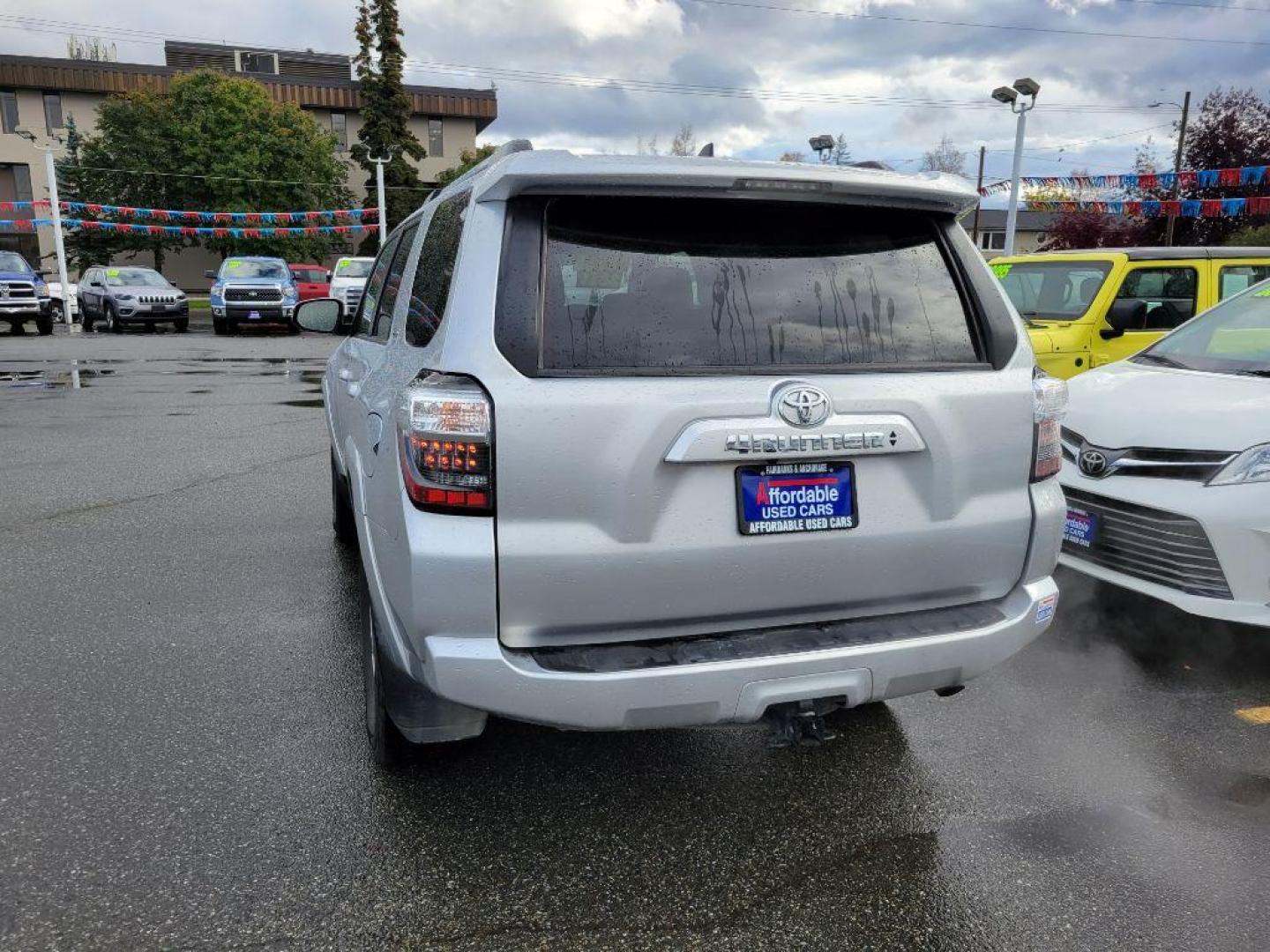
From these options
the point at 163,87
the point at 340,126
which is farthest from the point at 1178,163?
the point at 163,87

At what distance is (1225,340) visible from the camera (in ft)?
16.1

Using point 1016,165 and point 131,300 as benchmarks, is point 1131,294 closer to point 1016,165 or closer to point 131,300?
point 1016,165

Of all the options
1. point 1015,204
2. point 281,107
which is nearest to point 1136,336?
point 1015,204

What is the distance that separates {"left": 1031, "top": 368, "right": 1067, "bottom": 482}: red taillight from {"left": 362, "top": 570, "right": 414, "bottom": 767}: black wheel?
2002 millimetres

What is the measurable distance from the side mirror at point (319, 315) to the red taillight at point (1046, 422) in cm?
403

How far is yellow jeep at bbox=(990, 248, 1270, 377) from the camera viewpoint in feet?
23.9

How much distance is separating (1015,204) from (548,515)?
21.4 m

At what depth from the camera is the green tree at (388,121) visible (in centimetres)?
4634

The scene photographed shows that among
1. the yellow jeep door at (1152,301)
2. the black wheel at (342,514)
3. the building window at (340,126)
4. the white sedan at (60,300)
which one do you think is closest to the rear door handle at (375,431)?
the black wheel at (342,514)

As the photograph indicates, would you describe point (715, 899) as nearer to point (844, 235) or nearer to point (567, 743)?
point (567, 743)

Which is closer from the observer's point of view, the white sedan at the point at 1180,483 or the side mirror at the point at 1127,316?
the white sedan at the point at 1180,483

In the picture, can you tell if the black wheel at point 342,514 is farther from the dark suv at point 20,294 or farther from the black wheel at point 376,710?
the dark suv at point 20,294

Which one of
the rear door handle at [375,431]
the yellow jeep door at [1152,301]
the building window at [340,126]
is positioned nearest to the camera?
the rear door handle at [375,431]

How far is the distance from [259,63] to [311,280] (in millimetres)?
30143
